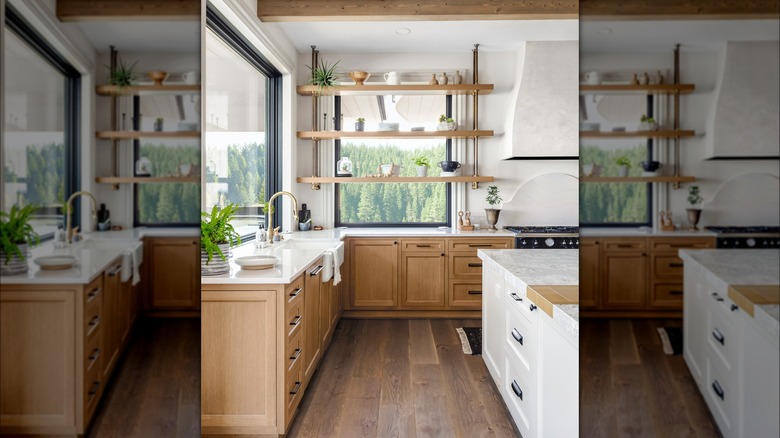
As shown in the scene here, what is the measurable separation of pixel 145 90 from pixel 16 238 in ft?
0.50

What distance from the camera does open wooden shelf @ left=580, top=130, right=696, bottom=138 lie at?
31cm

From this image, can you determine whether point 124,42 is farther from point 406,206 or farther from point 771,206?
point 406,206

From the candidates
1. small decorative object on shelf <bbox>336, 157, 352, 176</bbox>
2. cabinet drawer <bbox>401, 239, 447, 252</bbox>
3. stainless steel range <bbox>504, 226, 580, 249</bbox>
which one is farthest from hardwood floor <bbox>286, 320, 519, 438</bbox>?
small decorative object on shelf <bbox>336, 157, 352, 176</bbox>

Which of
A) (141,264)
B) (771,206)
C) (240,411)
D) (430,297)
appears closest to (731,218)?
(771,206)

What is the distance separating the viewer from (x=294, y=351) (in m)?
2.31

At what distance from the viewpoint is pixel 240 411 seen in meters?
2.05

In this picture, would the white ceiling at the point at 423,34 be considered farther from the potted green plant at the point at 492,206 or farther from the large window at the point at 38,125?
the large window at the point at 38,125

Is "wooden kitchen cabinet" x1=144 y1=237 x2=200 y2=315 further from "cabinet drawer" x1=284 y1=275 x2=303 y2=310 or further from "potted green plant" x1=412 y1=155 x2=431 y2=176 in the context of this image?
"potted green plant" x1=412 y1=155 x2=431 y2=176

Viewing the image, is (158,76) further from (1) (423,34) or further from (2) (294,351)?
(1) (423,34)

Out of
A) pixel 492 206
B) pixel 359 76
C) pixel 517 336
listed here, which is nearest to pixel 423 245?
pixel 492 206

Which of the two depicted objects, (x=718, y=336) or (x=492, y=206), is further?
(x=492, y=206)

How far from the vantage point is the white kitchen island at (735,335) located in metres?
0.28

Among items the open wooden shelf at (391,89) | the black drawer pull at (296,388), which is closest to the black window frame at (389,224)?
the open wooden shelf at (391,89)

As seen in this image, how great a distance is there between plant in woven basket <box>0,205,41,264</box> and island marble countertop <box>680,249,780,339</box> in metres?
0.45
